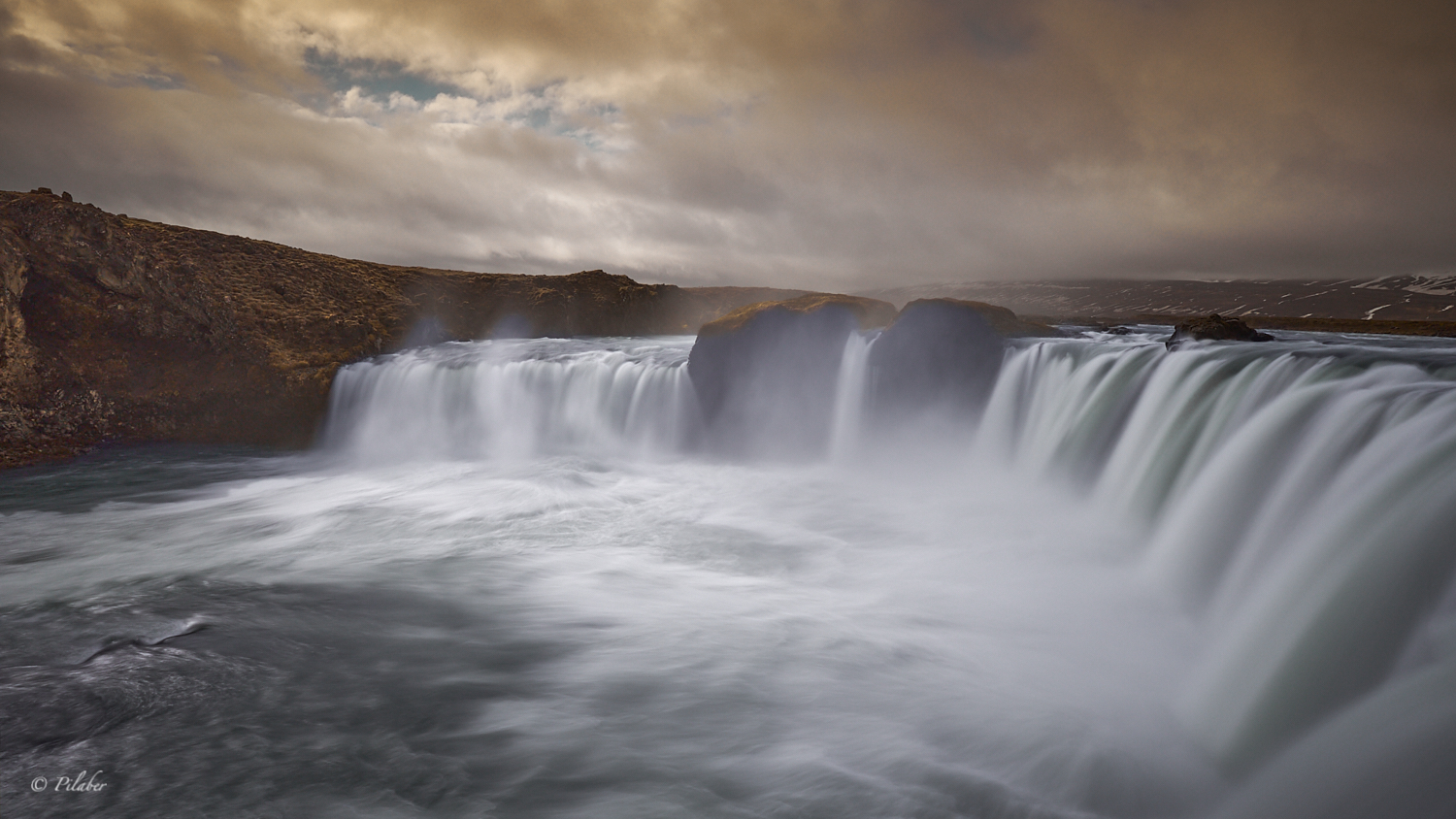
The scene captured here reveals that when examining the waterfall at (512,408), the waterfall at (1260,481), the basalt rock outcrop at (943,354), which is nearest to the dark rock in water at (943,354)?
the basalt rock outcrop at (943,354)

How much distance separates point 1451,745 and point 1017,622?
3.61m

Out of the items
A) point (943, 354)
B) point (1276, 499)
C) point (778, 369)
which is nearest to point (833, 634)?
point (1276, 499)

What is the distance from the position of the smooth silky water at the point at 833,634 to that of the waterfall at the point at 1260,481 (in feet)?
0.10

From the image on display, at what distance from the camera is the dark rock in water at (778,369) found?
14125mm

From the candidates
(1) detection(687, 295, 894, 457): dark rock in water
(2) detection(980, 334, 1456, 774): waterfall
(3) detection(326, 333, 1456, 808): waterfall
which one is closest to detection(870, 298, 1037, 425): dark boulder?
(3) detection(326, 333, 1456, 808): waterfall

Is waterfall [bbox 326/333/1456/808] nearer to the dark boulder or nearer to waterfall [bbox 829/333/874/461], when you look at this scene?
waterfall [bbox 829/333/874/461]

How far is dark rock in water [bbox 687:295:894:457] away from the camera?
14125mm

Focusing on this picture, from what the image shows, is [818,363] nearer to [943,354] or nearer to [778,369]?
[778,369]

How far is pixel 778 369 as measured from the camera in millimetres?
14289

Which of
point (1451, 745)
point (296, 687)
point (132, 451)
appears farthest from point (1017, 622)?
point (132, 451)

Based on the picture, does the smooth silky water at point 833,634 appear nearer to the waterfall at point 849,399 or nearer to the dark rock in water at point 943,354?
the dark rock in water at point 943,354

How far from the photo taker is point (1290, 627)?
143 inches

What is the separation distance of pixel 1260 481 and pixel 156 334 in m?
20.6

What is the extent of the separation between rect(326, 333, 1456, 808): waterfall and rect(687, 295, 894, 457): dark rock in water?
0.47 metres
